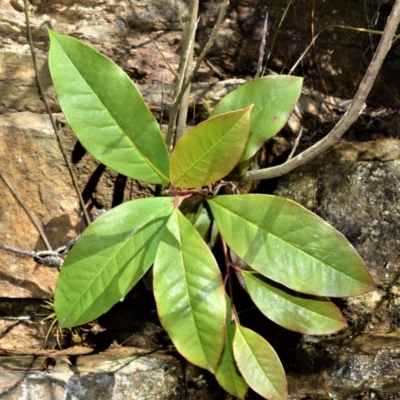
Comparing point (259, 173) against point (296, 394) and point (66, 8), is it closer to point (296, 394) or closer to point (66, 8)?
point (296, 394)

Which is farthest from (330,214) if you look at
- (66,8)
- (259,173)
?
(66,8)

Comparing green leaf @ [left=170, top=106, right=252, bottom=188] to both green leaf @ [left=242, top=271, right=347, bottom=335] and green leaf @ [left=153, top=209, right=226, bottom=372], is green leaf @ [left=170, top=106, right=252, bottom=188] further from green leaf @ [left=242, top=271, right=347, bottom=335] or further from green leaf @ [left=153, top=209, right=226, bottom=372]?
green leaf @ [left=242, top=271, right=347, bottom=335]

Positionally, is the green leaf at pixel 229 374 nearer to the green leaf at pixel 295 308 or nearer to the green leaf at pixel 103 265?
the green leaf at pixel 295 308

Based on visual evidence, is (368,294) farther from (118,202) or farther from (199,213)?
(118,202)

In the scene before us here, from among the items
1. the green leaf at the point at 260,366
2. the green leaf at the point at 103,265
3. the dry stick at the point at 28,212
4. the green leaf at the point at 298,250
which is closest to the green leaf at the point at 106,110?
the green leaf at the point at 103,265

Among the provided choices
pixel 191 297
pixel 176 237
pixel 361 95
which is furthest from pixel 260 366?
pixel 361 95

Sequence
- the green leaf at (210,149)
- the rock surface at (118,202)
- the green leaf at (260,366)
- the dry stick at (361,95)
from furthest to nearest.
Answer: the rock surface at (118,202), the green leaf at (260,366), the green leaf at (210,149), the dry stick at (361,95)
